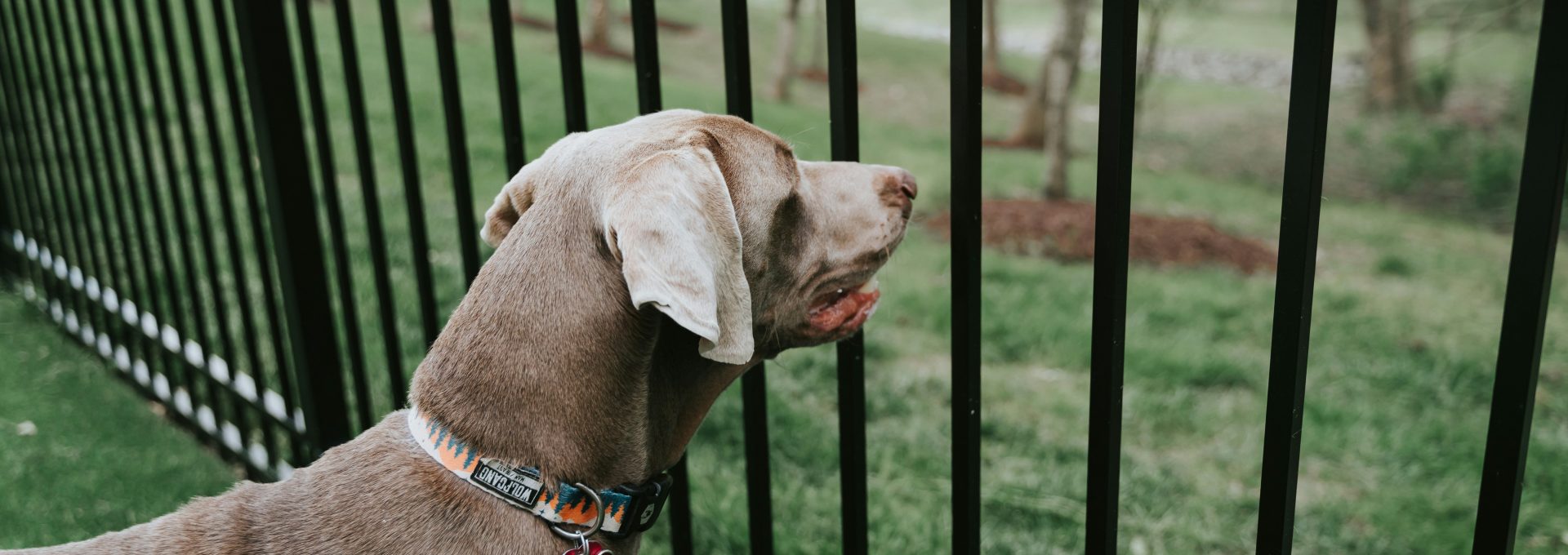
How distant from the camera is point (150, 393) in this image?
5.01m

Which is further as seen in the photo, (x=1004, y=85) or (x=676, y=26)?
(x=676, y=26)

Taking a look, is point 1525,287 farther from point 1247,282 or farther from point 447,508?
point 1247,282

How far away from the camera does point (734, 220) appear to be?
79.6 inches

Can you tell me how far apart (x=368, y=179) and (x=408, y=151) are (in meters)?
0.28

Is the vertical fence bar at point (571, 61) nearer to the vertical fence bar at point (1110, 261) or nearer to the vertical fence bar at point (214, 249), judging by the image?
the vertical fence bar at point (1110, 261)

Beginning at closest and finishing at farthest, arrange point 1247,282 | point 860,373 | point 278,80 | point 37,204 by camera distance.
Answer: point 860,373
point 278,80
point 37,204
point 1247,282

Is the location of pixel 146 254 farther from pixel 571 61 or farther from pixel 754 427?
pixel 754 427

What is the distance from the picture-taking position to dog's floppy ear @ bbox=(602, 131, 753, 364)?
1763 millimetres

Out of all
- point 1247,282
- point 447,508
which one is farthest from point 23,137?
point 1247,282

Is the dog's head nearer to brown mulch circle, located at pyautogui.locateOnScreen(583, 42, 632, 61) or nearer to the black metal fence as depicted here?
the black metal fence

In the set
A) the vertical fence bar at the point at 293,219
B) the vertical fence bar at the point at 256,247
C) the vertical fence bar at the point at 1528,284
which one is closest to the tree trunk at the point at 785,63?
the vertical fence bar at the point at 256,247

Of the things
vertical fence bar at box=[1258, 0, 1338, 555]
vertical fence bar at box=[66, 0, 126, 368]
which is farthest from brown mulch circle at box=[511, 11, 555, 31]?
vertical fence bar at box=[1258, 0, 1338, 555]

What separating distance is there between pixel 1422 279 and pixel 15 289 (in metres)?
8.38

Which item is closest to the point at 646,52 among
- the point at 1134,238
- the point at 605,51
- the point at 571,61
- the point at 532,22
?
the point at 571,61
